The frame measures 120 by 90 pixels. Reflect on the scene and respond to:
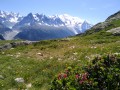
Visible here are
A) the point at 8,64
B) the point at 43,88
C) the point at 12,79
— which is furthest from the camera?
the point at 8,64

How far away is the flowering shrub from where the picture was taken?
47.0 feet

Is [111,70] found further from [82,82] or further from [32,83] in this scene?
[32,83]

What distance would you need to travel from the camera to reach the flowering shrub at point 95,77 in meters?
14.3

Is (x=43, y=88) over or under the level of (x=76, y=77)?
under

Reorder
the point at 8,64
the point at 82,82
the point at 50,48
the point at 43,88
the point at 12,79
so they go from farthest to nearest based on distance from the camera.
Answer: the point at 50,48 → the point at 8,64 → the point at 12,79 → the point at 43,88 → the point at 82,82

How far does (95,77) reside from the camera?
1496 cm

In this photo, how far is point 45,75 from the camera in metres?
24.0

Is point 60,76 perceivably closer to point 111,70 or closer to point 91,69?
point 91,69

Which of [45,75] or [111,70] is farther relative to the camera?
[45,75]

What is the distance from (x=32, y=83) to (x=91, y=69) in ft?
27.2

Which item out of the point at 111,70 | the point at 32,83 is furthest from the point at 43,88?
the point at 111,70

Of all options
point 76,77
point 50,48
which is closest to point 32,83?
point 76,77

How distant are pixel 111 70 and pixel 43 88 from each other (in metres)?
7.54

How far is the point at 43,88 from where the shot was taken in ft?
69.2
